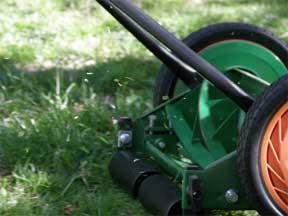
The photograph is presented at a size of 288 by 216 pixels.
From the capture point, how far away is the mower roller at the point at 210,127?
2781 mm

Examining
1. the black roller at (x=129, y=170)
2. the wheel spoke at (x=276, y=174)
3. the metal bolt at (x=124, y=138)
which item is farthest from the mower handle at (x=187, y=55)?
the metal bolt at (x=124, y=138)

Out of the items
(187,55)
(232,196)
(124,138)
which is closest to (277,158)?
(232,196)

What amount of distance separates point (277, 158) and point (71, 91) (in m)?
1.94

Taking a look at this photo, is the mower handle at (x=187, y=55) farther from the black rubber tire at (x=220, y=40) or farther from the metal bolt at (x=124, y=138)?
the metal bolt at (x=124, y=138)

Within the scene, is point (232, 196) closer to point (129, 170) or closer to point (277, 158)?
point (277, 158)

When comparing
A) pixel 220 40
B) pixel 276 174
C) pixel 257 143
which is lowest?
pixel 276 174

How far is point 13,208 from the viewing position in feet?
10.5

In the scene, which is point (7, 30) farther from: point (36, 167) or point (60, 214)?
point (60, 214)

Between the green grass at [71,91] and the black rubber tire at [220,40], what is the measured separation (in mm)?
388

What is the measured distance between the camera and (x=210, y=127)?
10.8 feet

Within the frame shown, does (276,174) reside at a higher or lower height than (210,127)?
lower

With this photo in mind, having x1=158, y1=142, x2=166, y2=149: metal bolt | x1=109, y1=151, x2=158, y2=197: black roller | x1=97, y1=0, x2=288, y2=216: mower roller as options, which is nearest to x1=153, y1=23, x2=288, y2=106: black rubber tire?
x1=97, y1=0, x2=288, y2=216: mower roller

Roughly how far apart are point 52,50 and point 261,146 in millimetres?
2779

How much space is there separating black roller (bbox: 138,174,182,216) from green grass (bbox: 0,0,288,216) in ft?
0.42
